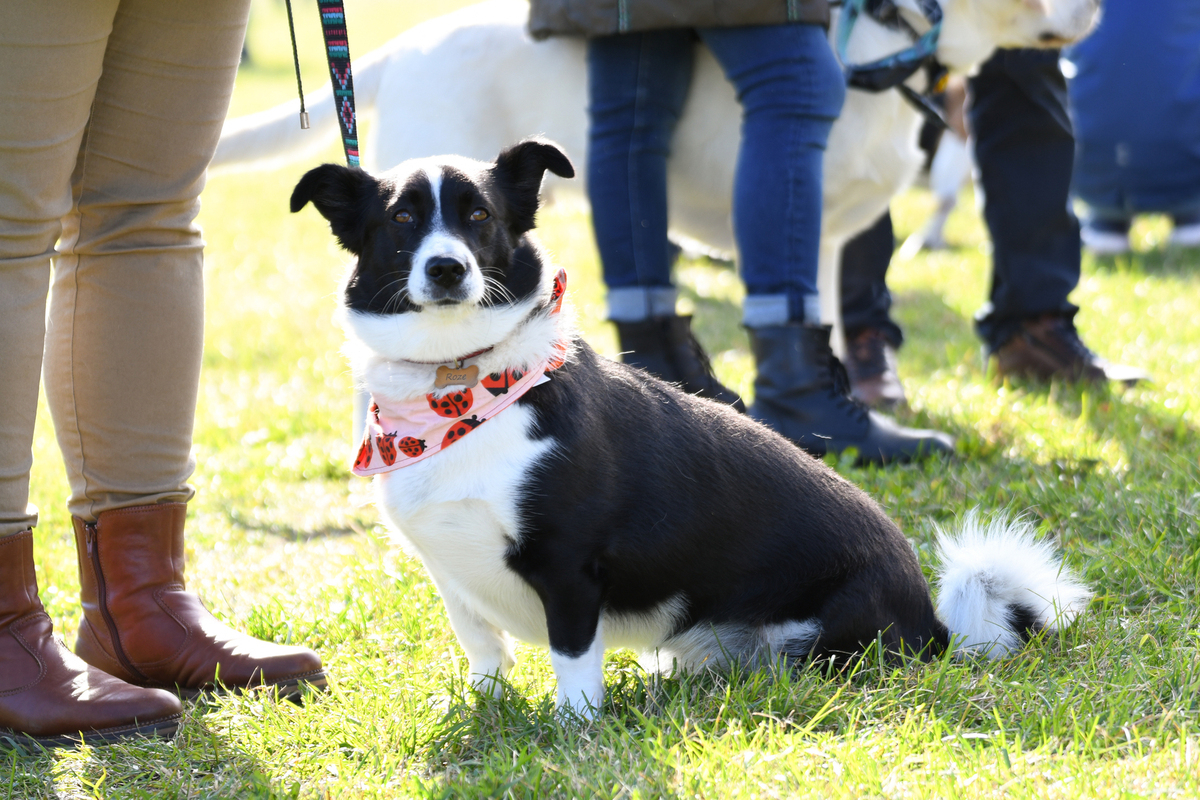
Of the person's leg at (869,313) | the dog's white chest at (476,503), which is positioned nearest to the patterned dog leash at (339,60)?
the dog's white chest at (476,503)

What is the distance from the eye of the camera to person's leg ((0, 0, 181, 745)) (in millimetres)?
1699

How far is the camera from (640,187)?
10.0 feet

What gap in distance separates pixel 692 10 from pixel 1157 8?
413 cm

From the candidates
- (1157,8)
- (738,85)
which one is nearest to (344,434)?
(738,85)

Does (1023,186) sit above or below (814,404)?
above

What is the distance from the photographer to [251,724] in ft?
6.18

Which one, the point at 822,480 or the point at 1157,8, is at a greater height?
the point at 1157,8

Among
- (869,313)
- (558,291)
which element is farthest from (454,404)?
(869,313)

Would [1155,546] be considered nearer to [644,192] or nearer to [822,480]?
[822,480]

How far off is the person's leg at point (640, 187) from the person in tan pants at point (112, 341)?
1221mm

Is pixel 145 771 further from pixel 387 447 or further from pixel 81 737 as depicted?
pixel 387 447

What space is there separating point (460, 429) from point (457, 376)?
0.11 meters

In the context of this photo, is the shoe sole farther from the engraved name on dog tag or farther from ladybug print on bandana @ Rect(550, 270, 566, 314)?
ladybug print on bandana @ Rect(550, 270, 566, 314)

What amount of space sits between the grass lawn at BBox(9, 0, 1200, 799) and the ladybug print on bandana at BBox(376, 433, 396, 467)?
42 centimetres
